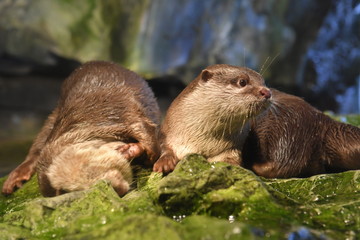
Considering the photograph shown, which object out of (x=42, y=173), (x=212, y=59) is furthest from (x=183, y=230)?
(x=212, y=59)

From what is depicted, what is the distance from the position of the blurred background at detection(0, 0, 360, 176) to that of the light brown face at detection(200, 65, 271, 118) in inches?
167

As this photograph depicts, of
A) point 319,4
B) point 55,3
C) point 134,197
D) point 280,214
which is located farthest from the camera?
point 319,4

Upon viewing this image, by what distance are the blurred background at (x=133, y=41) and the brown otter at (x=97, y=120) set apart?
3221mm

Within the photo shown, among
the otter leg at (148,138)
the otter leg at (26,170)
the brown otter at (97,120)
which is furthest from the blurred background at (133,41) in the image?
the otter leg at (148,138)

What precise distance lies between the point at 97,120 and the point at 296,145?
3.57ft

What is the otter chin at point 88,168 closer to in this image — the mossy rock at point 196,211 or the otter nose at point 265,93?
the mossy rock at point 196,211

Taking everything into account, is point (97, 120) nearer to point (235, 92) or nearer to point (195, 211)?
point (235, 92)

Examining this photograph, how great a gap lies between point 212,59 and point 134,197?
17.6 ft

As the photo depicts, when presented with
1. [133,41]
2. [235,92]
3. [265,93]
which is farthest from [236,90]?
[133,41]

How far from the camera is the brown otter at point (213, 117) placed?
8.23 ft

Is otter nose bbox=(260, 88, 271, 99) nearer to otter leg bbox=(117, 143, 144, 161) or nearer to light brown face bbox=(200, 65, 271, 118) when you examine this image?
light brown face bbox=(200, 65, 271, 118)

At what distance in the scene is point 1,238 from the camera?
1.96 metres

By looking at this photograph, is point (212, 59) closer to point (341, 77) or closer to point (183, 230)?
point (341, 77)

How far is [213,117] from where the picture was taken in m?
2.59
